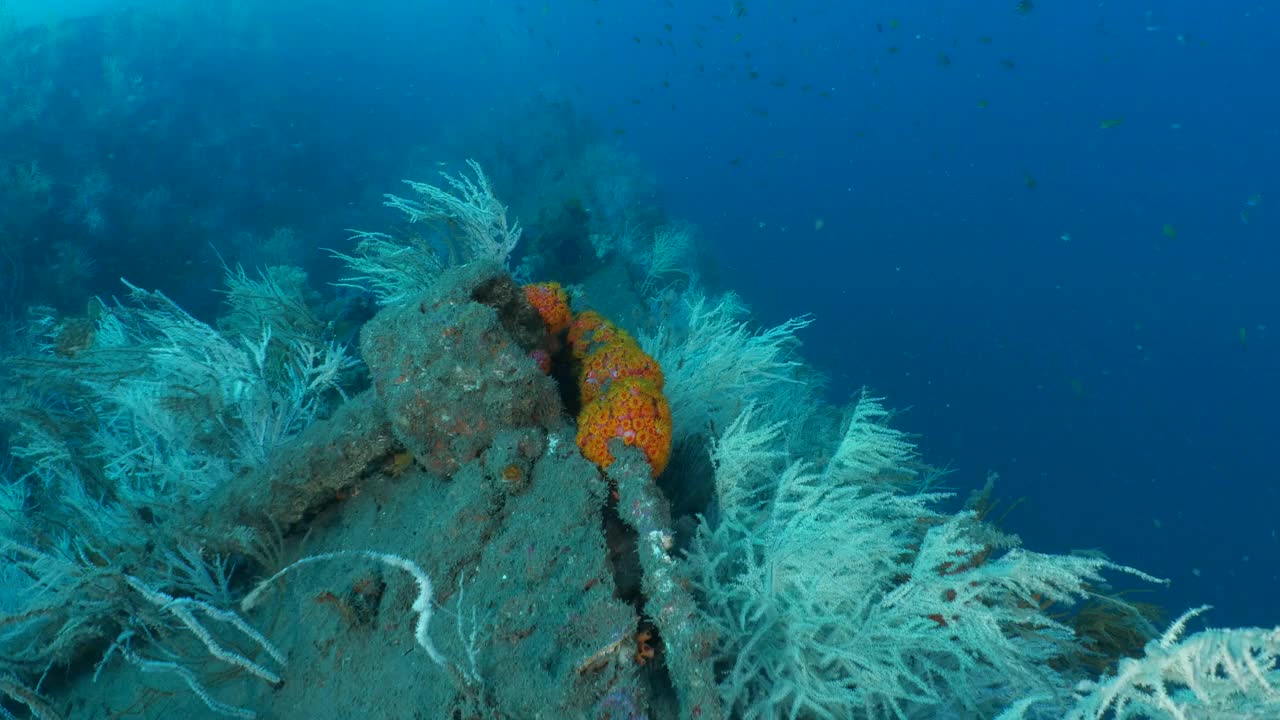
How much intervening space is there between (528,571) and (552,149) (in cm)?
2196

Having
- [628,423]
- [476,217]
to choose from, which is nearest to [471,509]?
[628,423]

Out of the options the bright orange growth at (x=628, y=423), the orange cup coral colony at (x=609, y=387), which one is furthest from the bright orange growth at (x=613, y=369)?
the bright orange growth at (x=628, y=423)

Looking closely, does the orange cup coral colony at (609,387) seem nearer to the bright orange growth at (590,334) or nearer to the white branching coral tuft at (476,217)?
the bright orange growth at (590,334)

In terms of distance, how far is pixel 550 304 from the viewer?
4062 mm

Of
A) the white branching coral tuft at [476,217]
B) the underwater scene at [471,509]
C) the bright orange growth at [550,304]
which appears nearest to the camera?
the underwater scene at [471,509]

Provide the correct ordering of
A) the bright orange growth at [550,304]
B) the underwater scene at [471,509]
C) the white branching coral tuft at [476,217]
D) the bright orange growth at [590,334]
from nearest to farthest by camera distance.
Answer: the underwater scene at [471,509]
the bright orange growth at [590,334]
the bright orange growth at [550,304]
the white branching coral tuft at [476,217]

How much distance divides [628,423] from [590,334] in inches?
39.6

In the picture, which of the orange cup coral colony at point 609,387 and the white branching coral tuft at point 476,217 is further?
the white branching coral tuft at point 476,217

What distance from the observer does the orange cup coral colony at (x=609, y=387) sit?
10.4ft

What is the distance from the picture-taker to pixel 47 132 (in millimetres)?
17359

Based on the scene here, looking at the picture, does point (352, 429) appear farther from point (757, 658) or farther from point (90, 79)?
point (90, 79)

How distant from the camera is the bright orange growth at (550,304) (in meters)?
4.04

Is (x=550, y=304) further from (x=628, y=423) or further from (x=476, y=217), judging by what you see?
(x=476, y=217)

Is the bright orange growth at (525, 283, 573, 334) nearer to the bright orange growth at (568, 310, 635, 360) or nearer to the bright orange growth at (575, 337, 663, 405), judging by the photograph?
the bright orange growth at (568, 310, 635, 360)
